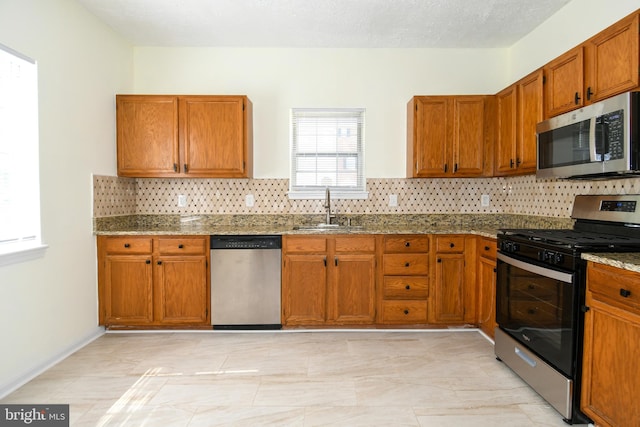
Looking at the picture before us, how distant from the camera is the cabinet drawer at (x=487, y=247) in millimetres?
3105

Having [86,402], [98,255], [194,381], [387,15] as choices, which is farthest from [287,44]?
[86,402]

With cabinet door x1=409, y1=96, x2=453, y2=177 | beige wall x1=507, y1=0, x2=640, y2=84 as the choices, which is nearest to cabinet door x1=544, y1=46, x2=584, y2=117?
beige wall x1=507, y1=0, x2=640, y2=84

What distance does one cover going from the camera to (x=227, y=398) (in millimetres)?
2324

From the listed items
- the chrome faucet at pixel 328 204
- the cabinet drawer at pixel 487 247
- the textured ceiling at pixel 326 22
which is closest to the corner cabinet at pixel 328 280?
the chrome faucet at pixel 328 204

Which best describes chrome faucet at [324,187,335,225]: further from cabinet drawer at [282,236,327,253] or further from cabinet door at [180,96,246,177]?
cabinet door at [180,96,246,177]

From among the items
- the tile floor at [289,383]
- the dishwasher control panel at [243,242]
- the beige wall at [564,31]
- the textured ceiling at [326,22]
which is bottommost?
the tile floor at [289,383]

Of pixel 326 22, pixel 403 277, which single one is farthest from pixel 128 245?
pixel 326 22

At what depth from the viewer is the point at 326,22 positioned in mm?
3398

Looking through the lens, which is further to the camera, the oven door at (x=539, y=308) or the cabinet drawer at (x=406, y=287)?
the cabinet drawer at (x=406, y=287)

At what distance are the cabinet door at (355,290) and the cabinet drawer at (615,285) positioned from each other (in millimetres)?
1766

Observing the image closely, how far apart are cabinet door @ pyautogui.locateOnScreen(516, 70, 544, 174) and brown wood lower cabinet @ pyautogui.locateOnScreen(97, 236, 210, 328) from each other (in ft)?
9.19

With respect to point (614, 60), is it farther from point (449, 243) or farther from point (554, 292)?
point (449, 243)

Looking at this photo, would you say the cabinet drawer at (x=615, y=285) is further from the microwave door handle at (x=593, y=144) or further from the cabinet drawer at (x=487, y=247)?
the cabinet drawer at (x=487, y=247)

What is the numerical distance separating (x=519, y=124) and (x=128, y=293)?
3712 millimetres
